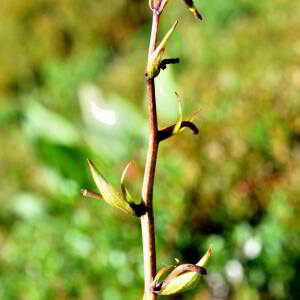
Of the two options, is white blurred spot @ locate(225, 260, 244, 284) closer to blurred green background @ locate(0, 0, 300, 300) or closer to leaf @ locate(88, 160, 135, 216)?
blurred green background @ locate(0, 0, 300, 300)

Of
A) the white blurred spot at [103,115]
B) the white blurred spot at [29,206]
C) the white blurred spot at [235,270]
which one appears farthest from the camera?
the white blurred spot at [103,115]

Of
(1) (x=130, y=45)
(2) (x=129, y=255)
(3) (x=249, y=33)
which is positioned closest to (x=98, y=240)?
(2) (x=129, y=255)

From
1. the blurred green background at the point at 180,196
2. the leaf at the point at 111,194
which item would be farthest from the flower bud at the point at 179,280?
the blurred green background at the point at 180,196

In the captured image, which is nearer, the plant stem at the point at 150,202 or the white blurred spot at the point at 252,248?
the plant stem at the point at 150,202

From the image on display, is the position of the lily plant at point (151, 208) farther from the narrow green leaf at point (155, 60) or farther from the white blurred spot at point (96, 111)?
the white blurred spot at point (96, 111)

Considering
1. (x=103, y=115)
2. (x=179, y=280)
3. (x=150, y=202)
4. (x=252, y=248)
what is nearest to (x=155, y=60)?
(x=150, y=202)

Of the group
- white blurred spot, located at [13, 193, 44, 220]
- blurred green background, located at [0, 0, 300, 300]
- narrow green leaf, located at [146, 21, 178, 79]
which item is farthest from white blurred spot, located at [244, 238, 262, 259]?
white blurred spot, located at [13, 193, 44, 220]

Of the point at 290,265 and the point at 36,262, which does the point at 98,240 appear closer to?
the point at 36,262
